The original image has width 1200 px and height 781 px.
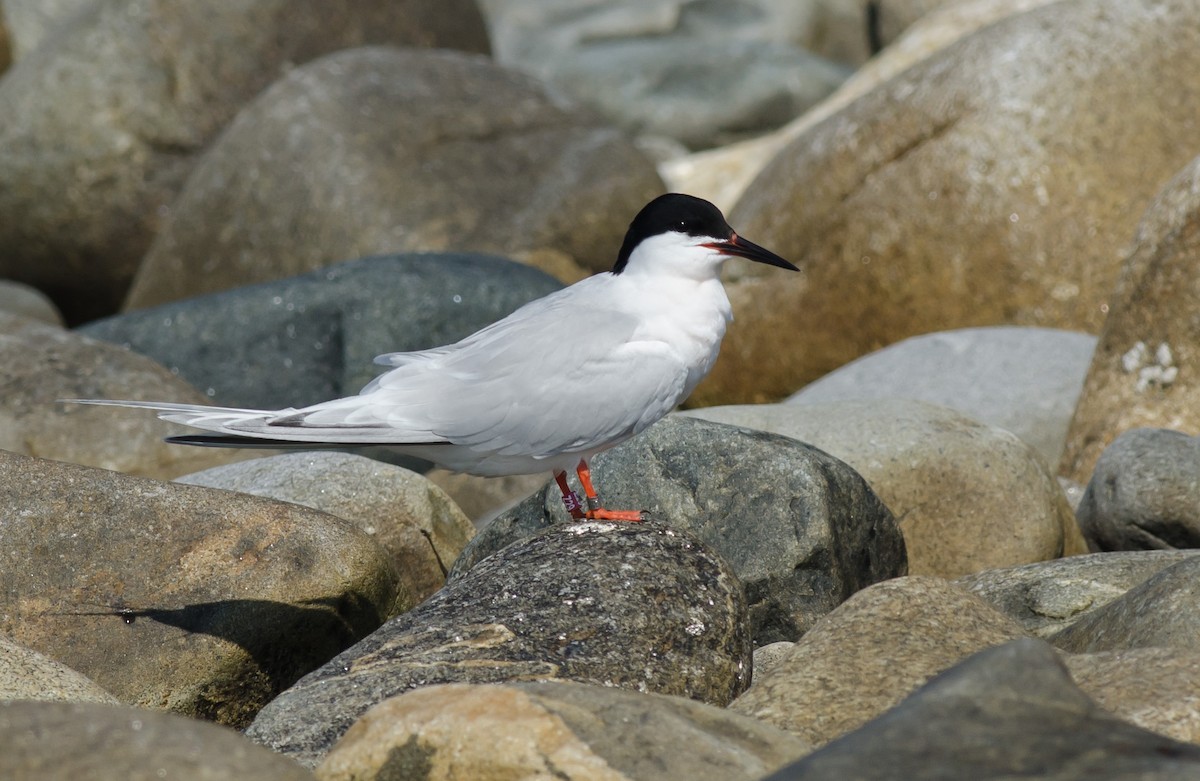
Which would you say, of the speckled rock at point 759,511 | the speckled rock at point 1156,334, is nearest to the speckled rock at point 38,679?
the speckled rock at point 759,511

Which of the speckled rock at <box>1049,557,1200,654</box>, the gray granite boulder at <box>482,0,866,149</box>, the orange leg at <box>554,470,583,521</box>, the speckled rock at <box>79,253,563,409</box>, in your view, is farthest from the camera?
the gray granite boulder at <box>482,0,866,149</box>

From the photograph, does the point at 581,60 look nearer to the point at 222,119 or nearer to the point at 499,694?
the point at 222,119

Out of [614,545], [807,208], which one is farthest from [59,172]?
[614,545]

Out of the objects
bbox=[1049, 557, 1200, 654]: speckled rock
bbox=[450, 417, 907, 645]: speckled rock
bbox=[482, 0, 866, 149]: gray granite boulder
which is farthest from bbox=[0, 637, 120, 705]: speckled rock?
bbox=[482, 0, 866, 149]: gray granite boulder

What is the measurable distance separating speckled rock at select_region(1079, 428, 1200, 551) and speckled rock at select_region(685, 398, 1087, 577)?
27cm

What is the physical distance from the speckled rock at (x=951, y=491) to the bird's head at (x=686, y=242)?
4.89 feet

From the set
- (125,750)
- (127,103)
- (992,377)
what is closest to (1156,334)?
(992,377)

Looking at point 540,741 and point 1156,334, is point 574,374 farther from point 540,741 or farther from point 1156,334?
point 1156,334

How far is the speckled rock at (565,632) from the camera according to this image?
4.30 metres

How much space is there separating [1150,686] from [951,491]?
2653mm

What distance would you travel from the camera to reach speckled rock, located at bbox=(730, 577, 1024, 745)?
4.07m

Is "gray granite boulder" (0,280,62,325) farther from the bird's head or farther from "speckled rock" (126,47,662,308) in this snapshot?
the bird's head

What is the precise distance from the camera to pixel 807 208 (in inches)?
392

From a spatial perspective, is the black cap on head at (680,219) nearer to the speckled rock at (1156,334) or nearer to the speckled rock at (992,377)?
the speckled rock at (992,377)
